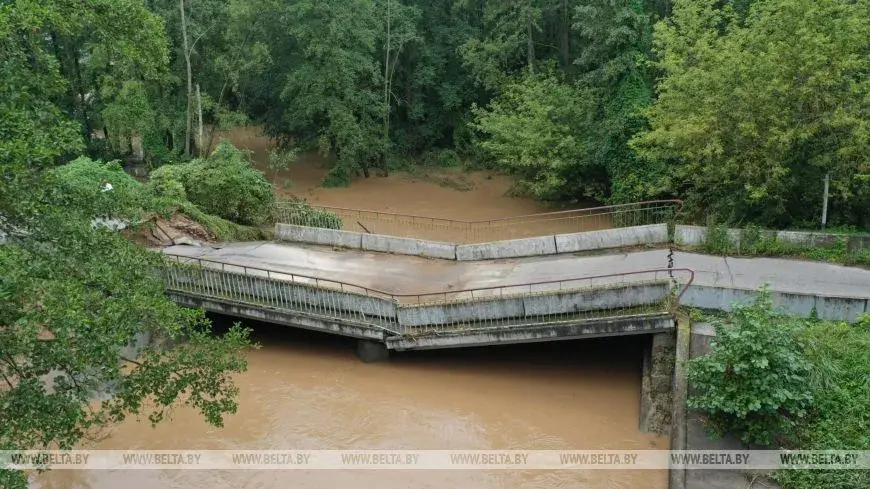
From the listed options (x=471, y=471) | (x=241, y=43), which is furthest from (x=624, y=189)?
(x=241, y=43)

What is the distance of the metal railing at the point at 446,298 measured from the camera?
13.8 metres

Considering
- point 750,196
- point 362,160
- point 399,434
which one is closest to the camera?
point 399,434

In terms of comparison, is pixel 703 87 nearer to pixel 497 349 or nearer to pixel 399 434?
pixel 497 349

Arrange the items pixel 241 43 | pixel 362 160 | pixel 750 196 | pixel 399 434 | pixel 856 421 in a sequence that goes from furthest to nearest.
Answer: pixel 362 160, pixel 241 43, pixel 750 196, pixel 399 434, pixel 856 421

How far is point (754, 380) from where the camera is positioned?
1057cm

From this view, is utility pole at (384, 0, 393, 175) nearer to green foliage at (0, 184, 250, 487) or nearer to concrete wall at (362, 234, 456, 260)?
concrete wall at (362, 234, 456, 260)

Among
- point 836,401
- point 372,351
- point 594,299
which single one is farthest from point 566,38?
point 836,401

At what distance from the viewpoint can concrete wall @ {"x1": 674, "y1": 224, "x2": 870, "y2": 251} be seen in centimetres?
1552

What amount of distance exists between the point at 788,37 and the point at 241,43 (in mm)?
20756

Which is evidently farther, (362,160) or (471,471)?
(362,160)

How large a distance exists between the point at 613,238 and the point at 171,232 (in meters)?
12.1

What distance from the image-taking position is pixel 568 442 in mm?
12664

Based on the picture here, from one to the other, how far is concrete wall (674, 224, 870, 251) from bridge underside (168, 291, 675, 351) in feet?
13.5

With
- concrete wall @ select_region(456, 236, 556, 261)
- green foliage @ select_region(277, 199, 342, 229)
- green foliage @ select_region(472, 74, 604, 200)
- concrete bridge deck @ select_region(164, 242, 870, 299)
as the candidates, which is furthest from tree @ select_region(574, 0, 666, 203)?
green foliage @ select_region(277, 199, 342, 229)
